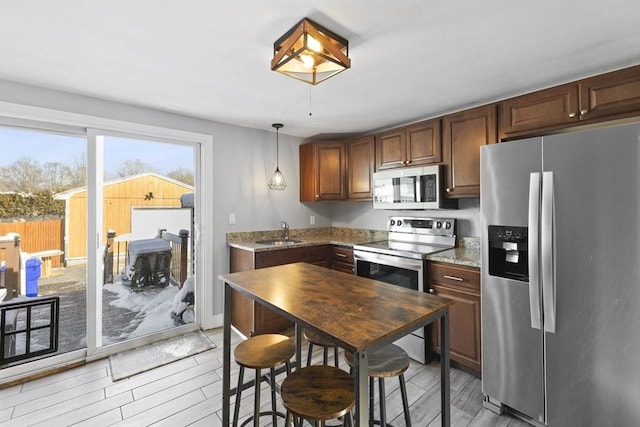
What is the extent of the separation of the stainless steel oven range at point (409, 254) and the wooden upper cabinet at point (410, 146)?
66 cm

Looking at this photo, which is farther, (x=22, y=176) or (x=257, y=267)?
(x=257, y=267)

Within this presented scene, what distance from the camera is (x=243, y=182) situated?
11.5 ft

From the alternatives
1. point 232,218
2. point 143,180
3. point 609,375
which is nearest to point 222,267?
point 232,218

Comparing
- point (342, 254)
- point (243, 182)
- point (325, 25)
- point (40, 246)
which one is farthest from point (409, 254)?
point (40, 246)

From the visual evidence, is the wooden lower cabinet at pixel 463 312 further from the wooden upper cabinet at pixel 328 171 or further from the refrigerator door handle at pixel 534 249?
the wooden upper cabinet at pixel 328 171

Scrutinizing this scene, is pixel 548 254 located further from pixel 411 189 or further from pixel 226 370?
pixel 226 370

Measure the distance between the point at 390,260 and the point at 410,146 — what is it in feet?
4.03

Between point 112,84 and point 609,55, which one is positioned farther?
point 112,84

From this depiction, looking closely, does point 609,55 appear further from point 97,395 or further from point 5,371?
point 5,371

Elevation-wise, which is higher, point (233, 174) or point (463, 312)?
point (233, 174)

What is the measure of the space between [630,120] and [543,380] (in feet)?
5.99

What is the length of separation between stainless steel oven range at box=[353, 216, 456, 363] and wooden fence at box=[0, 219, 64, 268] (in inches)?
107

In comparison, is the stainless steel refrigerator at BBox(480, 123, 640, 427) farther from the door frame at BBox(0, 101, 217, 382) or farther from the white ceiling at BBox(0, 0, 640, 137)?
the door frame at BBox(0, 101, 217, 382)

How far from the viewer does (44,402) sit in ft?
6.75
